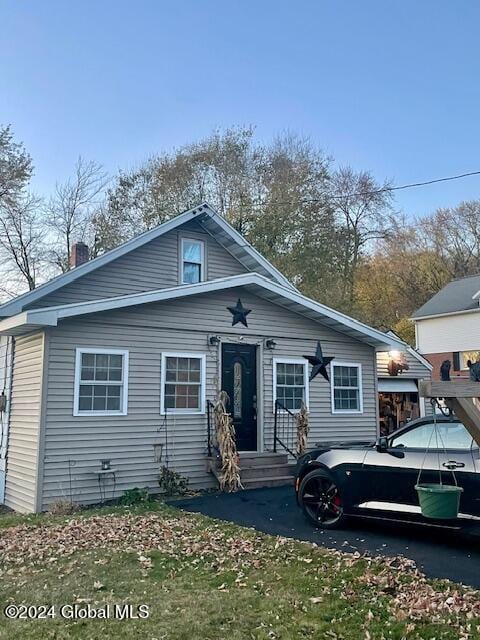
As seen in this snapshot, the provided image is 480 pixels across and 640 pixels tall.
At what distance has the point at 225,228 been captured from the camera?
1293 cm

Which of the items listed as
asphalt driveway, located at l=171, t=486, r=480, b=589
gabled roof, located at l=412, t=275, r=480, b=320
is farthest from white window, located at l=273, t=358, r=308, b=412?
gabled roof, located at l=412, t=275, r=480, b=320

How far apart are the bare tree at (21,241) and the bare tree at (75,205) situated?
848mm

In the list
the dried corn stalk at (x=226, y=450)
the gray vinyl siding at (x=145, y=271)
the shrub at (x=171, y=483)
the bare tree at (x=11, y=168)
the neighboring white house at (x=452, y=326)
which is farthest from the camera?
the neighboring white house at (x=452, y=326)

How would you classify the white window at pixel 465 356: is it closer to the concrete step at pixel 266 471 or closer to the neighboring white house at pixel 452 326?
the neighboring white house at pixel 452 326

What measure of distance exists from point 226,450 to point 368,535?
373cm

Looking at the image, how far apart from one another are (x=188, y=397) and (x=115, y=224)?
16914 millimetres

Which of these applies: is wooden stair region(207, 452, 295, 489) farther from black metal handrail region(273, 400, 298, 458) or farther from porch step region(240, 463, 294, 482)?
black metal handrail region(273, 400, 298, 458)

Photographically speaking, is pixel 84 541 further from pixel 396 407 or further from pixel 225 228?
pixel 396 407

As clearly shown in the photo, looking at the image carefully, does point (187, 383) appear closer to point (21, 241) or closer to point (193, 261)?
point (193, 261)

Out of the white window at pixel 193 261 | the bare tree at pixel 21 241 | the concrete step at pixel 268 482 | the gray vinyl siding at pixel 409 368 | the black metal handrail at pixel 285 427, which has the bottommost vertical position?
the concrete step at pixel 268 482

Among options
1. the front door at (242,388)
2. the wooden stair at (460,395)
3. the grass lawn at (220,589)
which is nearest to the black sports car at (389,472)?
the grass lawn at (220,589)

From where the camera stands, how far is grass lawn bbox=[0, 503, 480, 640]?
12.5 feet

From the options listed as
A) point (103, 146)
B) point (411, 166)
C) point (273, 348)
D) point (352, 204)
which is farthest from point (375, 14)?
point (352, 204)

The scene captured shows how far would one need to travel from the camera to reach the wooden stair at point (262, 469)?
9.97 meters
